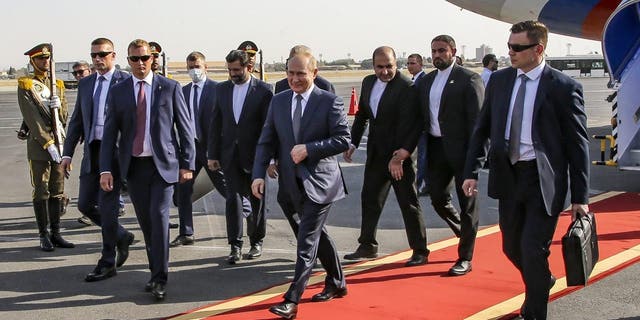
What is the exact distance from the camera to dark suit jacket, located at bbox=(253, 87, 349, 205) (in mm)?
5008

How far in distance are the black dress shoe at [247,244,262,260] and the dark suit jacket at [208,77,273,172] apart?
2.36ft

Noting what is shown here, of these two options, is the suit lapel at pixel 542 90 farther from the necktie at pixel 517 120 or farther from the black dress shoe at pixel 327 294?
the black dress shoe at pixel 327 294

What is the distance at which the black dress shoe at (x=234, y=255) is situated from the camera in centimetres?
667

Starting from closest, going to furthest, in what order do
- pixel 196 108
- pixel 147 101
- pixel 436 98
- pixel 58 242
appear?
pixel 147 101 → pixel 436 98 → pixel 58 242 → pixel 196 108

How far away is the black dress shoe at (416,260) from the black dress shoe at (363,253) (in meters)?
0.39

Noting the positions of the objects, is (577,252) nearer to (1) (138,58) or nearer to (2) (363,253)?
(2) (363,253)

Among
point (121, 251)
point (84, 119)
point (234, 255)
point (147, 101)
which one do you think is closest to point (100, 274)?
point (121, 251)

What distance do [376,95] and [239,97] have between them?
1.24 metres

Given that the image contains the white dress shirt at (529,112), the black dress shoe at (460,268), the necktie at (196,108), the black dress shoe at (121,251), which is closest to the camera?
the white dress shirt at (529,112)

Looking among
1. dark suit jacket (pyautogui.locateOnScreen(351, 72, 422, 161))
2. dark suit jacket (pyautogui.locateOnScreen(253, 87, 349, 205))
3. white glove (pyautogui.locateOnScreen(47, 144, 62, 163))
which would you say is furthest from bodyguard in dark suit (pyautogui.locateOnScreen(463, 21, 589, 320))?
white glove (pyautogui.locateOnScreen(47, 144, 62, 163))

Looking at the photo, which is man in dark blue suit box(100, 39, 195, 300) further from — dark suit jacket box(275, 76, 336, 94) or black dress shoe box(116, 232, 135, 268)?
dark suit jacket box(275, 76, 336, 94)

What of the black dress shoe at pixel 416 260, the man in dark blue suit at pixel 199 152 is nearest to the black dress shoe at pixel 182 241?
the man in dark blue suit at pixel 199 152

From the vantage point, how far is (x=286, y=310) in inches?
193

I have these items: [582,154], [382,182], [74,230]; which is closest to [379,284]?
[382,182]
